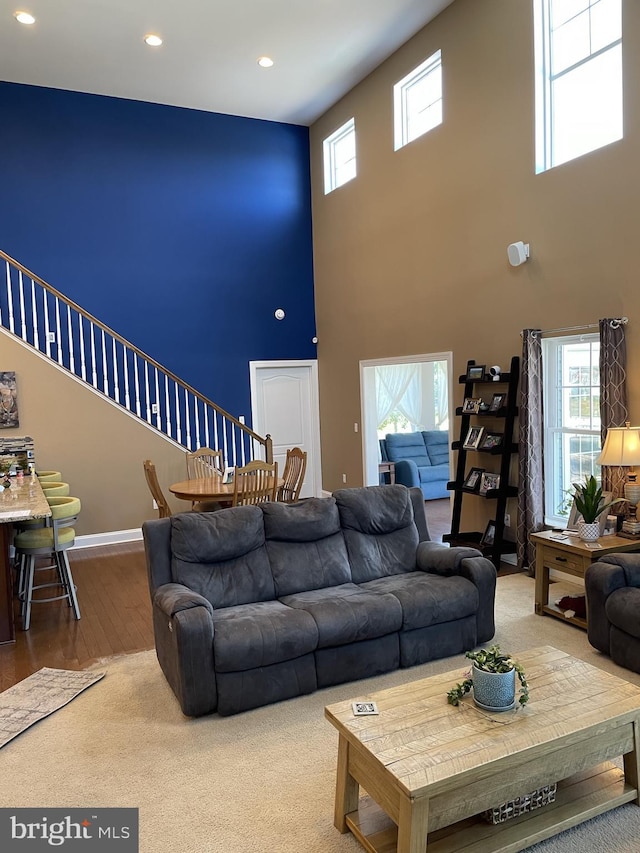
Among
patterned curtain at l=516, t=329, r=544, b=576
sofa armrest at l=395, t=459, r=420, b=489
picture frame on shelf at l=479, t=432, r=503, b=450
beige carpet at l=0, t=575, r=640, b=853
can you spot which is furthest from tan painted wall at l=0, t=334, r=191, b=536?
patterned curtain at l=516, t=329, r=544, b=576

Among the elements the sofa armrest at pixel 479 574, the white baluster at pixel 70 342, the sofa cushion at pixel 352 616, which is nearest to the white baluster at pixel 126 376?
the white baluster at pixel 70 342

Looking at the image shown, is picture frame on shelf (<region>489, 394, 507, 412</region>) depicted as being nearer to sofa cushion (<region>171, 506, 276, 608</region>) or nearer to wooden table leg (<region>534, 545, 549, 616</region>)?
wooden table leg (<region>534, 545, 549, 616</region>)

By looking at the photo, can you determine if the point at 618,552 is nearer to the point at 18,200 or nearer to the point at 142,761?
the point at 142,761

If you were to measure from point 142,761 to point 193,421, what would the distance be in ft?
18.4

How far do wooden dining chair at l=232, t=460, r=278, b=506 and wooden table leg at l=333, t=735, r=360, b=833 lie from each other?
3.53m

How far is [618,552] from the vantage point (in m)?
4.35

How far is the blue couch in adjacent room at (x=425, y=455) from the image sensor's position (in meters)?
9.44

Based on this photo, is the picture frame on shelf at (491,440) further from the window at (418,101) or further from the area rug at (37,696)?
the area rug at (37,696)

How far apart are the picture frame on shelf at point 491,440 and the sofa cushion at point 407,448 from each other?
11.7 feet

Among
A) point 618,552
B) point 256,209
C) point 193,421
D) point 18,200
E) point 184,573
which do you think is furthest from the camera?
point 256,209

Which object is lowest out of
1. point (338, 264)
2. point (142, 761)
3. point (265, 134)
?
point (142, 761)

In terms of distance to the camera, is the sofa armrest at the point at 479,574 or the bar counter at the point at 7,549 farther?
the bar counter at the point at 7,549

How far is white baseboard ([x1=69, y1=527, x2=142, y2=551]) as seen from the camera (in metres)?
7.25

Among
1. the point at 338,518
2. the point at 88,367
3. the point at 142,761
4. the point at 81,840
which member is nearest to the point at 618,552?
the point at 338,518
